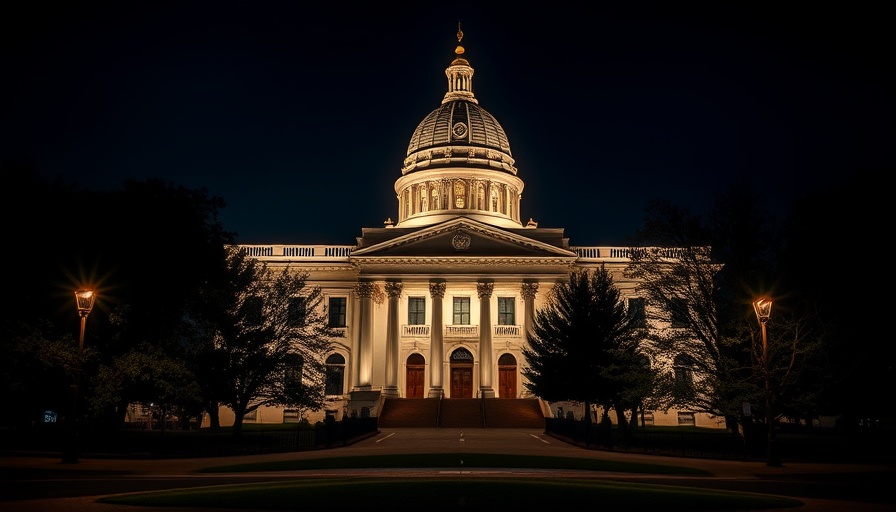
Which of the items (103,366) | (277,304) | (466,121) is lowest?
(103,366)

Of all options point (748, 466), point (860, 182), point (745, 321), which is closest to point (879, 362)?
point (860, 182)

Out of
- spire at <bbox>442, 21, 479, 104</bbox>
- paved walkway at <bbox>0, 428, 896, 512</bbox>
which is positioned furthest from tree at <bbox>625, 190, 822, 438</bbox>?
spire at <bbox>442, 21, 479, 104</bbox>

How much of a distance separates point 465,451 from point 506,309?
36.3m

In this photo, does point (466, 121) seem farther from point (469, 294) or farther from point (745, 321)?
point (745, 321)

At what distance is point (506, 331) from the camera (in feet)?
210

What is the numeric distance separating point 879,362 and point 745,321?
11.2m

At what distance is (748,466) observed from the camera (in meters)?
26.2

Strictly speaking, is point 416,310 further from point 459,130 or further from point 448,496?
point 448,496

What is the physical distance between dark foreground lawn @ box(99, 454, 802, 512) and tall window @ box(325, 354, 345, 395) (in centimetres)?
4489

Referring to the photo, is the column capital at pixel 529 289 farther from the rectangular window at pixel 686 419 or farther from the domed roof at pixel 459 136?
the domed roof at pixel 459 136

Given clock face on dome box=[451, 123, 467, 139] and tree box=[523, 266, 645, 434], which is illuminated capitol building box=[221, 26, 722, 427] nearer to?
tree box=[523, 266, 645, 434]

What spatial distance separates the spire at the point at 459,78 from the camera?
9094 centimetres

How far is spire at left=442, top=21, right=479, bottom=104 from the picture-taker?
9094 cm

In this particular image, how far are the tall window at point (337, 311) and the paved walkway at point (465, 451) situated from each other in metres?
30.4
